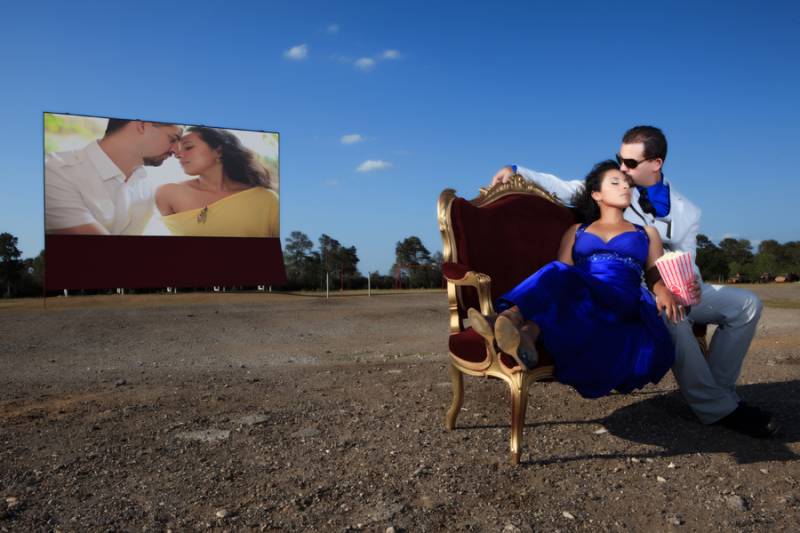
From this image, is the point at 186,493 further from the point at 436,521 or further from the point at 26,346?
the point at 26,346

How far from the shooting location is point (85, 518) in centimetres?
202

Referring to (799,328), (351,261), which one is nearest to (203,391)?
(799,328)

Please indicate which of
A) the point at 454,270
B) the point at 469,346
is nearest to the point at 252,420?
the point at 469,346

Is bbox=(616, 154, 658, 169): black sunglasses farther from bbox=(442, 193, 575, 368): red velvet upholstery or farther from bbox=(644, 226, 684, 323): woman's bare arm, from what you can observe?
bbox=(442, 193, 575, 368): red velvet upholstery

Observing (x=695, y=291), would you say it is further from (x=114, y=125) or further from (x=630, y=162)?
(x=114, y=125)

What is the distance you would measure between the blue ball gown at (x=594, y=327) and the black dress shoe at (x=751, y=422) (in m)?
0.46

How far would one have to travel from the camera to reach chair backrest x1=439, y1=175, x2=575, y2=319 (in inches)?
127

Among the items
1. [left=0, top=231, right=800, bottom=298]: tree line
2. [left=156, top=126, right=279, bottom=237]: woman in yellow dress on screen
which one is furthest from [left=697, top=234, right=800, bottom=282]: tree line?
[left=156, top=126, right=279, bottom=237]: woman in yellow dress on screen

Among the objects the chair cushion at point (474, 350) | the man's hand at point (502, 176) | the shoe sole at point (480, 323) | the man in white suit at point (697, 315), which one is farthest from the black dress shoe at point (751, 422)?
the man's hand at point (502, 176)

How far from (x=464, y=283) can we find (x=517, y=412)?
0.67 metres

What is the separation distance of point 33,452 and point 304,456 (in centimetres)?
124

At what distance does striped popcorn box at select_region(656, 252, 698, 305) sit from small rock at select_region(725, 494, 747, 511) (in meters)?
0.86

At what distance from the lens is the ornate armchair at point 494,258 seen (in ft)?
8.70

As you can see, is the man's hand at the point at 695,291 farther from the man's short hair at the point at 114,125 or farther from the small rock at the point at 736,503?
the man's short hair at the point at 114,125
